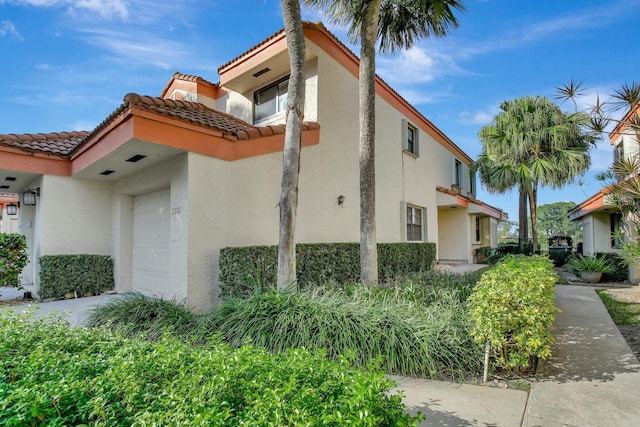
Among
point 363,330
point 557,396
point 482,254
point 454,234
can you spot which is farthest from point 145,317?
point 482,254

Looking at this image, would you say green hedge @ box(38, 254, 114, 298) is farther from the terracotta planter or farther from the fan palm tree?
the terracotta planter

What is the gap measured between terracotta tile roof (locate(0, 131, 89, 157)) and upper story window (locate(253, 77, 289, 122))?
16.6 ft

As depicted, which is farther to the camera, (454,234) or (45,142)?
(454,234)

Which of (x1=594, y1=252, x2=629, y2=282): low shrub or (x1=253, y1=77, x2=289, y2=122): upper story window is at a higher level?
(x1=253, y1=77, x2=289, y2=122): upper story window

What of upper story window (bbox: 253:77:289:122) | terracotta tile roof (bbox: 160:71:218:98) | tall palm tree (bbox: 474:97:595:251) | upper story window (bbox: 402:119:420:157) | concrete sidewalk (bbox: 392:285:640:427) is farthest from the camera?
tall palm tree (bbox: 474:97:595:251)

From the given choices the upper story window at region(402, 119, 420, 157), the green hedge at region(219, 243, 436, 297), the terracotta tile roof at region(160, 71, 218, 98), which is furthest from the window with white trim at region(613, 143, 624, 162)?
the terracotta tile roof at region(160, 71, 218, 98)

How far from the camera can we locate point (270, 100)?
1085 cm

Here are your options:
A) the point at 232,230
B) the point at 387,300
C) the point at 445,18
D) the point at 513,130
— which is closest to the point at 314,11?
the point at 445,18

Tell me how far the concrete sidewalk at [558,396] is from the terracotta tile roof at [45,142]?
710cm

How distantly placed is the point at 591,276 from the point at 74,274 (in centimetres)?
1680

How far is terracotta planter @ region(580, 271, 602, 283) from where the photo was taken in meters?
12.6

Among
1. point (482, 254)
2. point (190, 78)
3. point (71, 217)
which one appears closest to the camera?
point (71, 217)

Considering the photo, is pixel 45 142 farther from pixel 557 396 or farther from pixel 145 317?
Result: pixel 557 396

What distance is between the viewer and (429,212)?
53.7 feet
